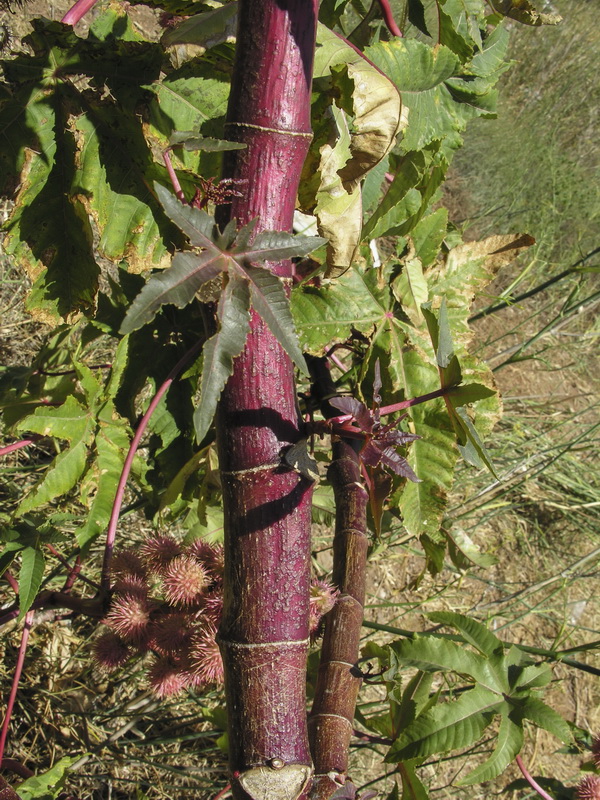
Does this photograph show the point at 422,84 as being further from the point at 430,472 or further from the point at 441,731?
the point at 441,731

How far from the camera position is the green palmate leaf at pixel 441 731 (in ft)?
3.15

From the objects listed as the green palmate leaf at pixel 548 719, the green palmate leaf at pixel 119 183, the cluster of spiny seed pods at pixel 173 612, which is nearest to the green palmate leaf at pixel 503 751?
the green palmate leaf at pixel 548 719

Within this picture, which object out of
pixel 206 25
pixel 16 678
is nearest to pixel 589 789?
pixel 16 678

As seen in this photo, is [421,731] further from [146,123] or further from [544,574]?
[544,574]

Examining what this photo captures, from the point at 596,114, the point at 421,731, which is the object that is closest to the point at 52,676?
the point at 421,731

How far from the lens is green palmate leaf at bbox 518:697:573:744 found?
100cm

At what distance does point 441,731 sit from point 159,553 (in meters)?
0.48

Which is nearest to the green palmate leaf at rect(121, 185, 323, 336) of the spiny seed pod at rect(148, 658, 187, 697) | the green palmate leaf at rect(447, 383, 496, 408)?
the green palmate leaf at rect(447, 383, 496, 408)

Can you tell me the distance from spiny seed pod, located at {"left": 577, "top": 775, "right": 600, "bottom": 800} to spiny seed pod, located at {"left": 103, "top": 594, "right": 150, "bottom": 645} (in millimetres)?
769

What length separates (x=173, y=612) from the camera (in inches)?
37.5

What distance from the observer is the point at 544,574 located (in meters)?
2.77

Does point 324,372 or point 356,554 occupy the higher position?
point 324,372

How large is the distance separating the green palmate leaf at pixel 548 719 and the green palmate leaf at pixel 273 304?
2.43ft

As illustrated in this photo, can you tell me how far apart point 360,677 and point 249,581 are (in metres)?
0.26
